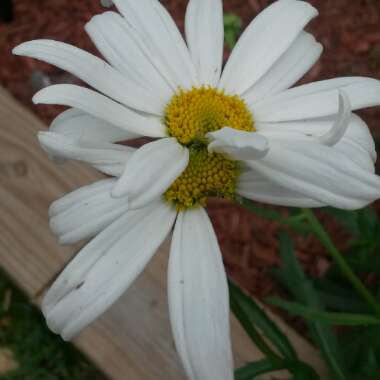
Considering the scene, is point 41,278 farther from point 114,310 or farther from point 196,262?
point 196,262

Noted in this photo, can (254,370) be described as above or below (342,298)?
above

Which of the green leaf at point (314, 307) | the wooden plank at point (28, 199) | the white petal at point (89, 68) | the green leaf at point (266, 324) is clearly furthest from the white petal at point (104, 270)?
the wooden plank at point (28, 199)

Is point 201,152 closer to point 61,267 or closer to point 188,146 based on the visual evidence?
point 188,146

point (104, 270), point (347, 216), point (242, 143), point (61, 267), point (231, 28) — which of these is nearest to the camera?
point (242, 143)

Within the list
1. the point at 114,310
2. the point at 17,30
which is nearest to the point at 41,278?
the point at 114,310

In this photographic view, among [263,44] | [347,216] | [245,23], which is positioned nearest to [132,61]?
[263,44]

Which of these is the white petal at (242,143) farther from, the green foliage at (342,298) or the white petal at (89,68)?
the green foliage at (342,298)
